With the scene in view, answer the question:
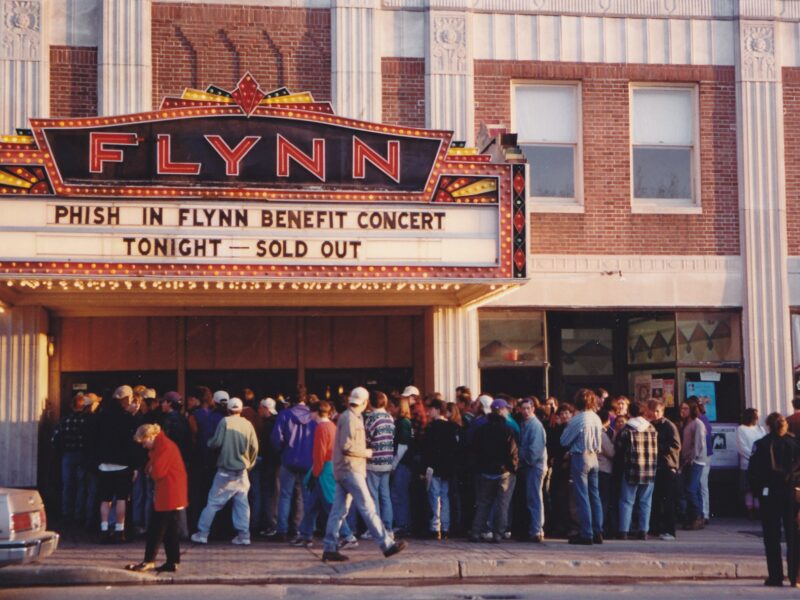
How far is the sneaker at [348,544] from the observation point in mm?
13324

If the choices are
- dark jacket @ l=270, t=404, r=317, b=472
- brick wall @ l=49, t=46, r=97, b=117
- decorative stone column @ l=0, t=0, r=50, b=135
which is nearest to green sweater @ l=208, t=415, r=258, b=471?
dark jacket @ l=270, t=404, r=317, b=472

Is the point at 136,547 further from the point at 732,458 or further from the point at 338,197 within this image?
the point at 732,458

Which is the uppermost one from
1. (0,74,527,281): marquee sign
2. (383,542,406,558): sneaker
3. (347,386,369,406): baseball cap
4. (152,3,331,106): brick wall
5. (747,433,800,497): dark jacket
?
(152,3,331,106): brick wall

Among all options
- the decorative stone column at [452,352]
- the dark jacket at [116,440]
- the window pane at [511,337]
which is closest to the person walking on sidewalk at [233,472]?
the dark jacket at [116,440]

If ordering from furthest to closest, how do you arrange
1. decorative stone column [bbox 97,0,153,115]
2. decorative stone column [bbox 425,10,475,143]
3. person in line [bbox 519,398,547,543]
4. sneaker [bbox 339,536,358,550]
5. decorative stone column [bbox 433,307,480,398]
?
decorative stone column [bbox 425,10,475,143], decorative stone column [bbox 433,307,480,398], decorative stone column [bbox 97,0,153,115], person in line [bbox 519,398,547,543], sneaker [bbox 339,536,358,550]

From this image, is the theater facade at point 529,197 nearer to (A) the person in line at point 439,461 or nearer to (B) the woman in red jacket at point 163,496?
(A) the person in line at point 439,461

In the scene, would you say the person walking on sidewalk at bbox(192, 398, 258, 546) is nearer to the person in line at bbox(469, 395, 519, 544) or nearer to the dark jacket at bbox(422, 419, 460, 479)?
the dark jacket at bbox(422, 419, 460, 479)

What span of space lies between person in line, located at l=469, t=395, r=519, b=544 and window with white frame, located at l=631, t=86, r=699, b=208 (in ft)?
19.1

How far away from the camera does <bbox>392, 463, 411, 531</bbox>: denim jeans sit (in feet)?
47.3

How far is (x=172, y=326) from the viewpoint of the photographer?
718 inches

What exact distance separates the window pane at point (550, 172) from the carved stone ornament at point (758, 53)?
3.18m

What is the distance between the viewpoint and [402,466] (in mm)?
14461

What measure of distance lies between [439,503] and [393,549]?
6.83 ft

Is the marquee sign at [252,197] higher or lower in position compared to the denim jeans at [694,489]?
higher
